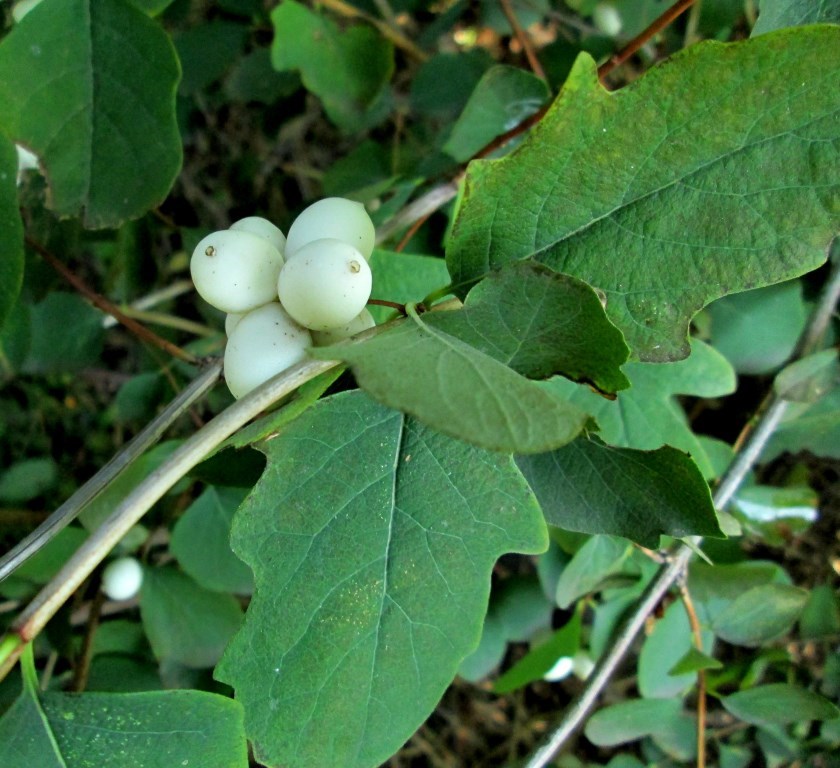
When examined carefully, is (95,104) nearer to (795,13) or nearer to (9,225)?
(9,225)

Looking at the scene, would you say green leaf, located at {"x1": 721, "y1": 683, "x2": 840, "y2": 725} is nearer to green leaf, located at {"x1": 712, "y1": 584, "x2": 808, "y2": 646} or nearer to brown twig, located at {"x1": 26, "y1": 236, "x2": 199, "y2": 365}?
green leaf, located at {"x1": 712, "y1": 584, "x2": 808, "y2": 646}

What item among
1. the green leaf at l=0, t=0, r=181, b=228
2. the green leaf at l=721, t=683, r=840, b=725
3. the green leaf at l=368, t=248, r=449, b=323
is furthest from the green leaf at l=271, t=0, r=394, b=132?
the green leaf at l=721, t=683, r=840, b=725

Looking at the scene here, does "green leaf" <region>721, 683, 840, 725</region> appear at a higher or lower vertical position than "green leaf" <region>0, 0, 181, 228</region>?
lower

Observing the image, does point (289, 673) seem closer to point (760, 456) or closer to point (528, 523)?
point (528, 523)

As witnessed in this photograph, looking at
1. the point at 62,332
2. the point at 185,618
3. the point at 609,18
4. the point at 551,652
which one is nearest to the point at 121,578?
the point at 185,618

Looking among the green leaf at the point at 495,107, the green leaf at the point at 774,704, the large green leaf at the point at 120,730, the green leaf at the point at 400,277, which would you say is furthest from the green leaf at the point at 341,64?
the green leaf at the point at 774,704

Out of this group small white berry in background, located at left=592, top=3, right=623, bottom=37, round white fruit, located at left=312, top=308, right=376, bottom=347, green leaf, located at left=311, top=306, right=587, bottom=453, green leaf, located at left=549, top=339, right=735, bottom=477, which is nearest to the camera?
green leaf, located at left=311, top=306, right=587, bottom=453

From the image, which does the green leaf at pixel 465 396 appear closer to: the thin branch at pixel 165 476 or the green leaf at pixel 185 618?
the thin branch at pixel 165 476

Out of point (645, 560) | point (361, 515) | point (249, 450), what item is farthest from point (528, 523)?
point (645, 560)
